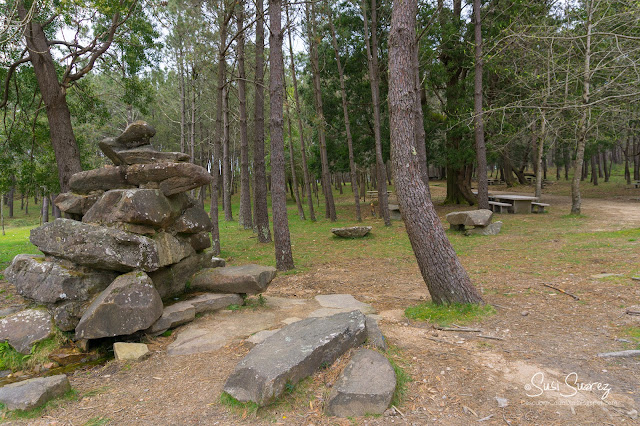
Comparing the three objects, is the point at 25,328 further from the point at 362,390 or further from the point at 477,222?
the point at 477,222

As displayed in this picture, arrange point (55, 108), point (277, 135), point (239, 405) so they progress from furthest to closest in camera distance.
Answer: point (55, 108) < point (277, 135) < point (239, 405)

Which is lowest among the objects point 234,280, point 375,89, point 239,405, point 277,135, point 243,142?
point 239,405

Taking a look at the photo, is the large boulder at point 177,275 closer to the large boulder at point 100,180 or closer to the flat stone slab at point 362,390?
the large boulder at point 100,180

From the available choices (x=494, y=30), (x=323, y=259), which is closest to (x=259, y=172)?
(x=323, y=259)

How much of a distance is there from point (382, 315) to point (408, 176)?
7.44ft

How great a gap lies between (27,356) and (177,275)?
2347 millimetres

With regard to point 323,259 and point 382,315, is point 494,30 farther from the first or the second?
point 382,315

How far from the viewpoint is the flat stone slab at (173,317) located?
5.62m

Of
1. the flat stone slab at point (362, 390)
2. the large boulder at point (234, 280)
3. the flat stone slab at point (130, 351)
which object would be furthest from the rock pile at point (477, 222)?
the flat stone slab at point (130, 351)

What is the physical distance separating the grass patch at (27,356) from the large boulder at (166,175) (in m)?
2.80

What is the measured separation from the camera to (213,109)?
3152 cm

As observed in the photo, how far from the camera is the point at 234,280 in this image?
668 cm

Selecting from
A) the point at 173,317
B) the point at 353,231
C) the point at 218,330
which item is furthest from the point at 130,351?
the point at 353,231

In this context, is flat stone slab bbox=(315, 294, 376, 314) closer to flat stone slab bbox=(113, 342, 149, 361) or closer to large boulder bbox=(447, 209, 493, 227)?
flat stone slab bbox=(113, 342, 149, 361)
